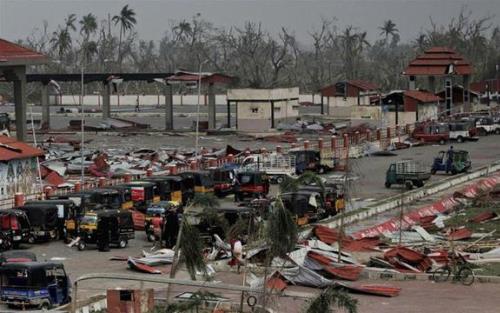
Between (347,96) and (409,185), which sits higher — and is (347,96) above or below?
above

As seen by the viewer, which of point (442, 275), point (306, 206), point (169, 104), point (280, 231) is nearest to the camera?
point (280, 231)

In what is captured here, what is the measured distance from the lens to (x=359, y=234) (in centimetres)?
3659

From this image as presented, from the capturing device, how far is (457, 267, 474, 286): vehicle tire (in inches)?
1101

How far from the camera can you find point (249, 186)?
153ft

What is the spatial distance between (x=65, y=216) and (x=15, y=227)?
7.21ft

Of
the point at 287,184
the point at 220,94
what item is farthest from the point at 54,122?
the point at 287,184

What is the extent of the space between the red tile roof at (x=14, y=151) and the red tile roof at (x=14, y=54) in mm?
11954

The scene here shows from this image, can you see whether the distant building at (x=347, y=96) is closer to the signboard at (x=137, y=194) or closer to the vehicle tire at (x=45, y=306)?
the signboard at (x=137, y=194)

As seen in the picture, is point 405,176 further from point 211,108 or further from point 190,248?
point 211,108

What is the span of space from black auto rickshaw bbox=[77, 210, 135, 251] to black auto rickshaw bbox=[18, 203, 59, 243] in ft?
3.60

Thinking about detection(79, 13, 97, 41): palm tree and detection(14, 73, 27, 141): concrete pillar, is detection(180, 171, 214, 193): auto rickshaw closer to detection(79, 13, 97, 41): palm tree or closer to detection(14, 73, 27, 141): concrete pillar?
detection(14, 73, 27, 141): concrete pillar

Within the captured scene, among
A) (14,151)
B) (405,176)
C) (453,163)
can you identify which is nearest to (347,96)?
(453,163)

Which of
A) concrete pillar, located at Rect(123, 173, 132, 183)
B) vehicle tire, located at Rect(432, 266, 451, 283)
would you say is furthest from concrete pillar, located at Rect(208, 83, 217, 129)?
vehicle tire, located at Rect(432, 266, 451, 283)

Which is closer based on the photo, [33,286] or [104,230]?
[33,286]
